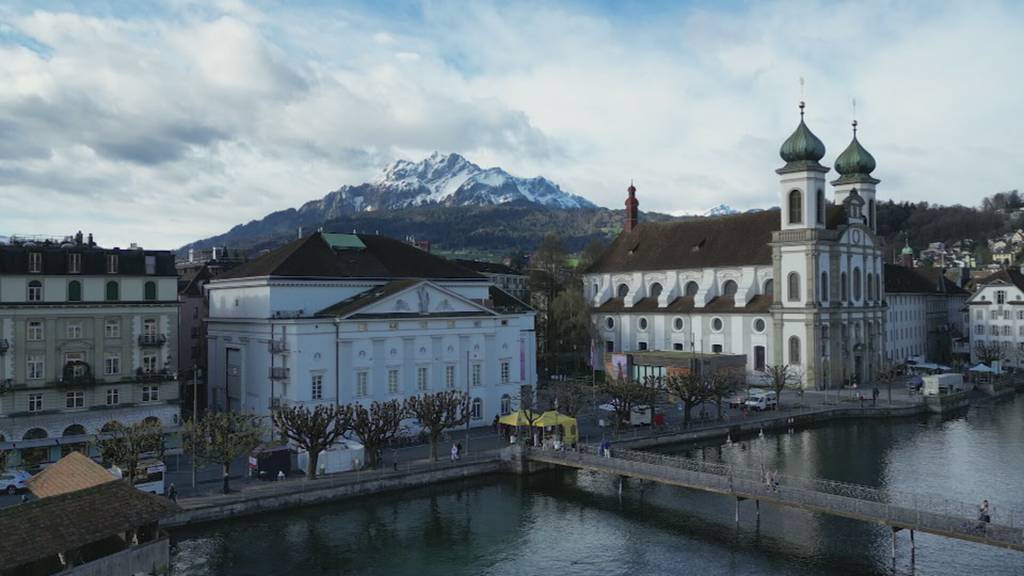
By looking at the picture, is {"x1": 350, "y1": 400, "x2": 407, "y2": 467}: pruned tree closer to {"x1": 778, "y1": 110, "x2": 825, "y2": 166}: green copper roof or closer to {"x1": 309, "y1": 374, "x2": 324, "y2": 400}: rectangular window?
{"x1": 309, "y1": 374, "x2": 324, "y2": 400}: rectangular window

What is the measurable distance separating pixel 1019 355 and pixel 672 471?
69013mm

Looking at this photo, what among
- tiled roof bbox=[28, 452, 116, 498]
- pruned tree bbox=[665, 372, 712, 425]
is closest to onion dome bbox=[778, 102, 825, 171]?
pruned tree bbox=[665, 372, 712, 425]

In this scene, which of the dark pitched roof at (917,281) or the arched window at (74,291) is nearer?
the arched window at (74,291)

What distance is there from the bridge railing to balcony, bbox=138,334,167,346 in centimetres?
2200

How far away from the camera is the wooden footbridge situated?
28547 mm

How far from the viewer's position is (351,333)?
48094 millimetres

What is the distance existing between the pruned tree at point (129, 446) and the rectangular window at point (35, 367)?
8040 millimetres

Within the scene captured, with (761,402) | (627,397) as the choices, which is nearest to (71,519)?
(627,397)

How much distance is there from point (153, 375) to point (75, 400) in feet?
13.0

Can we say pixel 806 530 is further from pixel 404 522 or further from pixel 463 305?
pixel 463 305

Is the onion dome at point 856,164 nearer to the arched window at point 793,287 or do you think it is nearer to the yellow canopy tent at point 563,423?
the arched window at point 793,287

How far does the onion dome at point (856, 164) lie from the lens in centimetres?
8569

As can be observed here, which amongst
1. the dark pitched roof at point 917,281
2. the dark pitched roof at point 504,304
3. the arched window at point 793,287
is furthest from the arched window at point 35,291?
the dark pitched roof at point 917,281

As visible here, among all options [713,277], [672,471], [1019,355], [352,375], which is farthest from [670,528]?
[1019,355]
